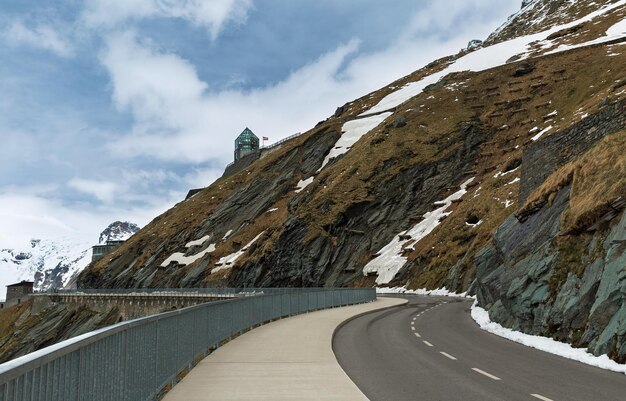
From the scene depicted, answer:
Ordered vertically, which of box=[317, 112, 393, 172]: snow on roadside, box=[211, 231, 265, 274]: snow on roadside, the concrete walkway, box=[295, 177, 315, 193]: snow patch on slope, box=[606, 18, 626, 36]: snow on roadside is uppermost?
box=[606, 18, 626, 36]: snow on roadside

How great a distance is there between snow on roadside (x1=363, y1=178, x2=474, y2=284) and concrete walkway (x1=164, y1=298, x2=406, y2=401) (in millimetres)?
45919

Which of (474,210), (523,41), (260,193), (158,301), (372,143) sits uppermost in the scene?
(523,41)

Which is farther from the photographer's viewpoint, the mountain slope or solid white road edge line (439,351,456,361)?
the mountain slope

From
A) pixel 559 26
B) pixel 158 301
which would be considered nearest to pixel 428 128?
pixel 158 301

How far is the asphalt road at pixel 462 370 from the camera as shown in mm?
9125

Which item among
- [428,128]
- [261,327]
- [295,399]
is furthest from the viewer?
[428,128]

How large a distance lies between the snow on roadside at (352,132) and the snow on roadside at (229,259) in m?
23.5

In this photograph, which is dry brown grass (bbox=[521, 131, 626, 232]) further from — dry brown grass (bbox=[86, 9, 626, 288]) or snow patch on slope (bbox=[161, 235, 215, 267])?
snow patch on slope (bbox=[161, 235, 215, 267])

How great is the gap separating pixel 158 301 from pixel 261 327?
175 feet

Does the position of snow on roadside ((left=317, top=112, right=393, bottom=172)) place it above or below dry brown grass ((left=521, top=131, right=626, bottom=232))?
above

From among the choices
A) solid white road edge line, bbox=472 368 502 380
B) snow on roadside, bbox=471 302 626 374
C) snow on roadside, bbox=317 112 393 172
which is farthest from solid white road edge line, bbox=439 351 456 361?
snow on roadside, bbox=317 112 393 172

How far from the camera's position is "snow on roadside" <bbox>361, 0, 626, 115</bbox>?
384ft

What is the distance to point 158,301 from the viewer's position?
71.1 meters

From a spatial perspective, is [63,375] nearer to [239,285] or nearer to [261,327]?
[261,327]
